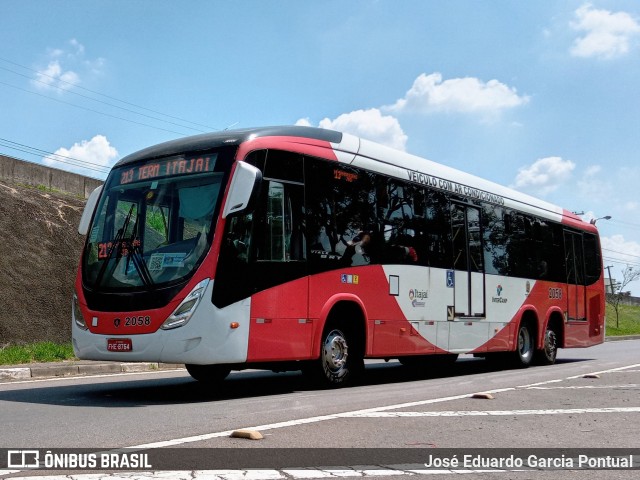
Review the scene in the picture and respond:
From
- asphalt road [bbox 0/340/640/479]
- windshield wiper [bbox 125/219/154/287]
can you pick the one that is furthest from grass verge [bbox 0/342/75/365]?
windshield wiper [bbox 125/219/154/287]

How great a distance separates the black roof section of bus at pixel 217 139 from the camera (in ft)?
31.4

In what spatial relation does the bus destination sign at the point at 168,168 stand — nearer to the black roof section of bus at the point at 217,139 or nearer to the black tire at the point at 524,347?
the black roof section of bus at the point at 217,139

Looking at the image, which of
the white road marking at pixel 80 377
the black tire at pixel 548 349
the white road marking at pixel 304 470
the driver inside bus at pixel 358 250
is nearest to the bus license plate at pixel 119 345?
the white road marking at pixel 304 470

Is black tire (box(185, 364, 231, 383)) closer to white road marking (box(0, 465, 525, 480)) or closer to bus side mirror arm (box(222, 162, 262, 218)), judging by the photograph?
bus side mirror arm (box(222, 162, 262, 218))

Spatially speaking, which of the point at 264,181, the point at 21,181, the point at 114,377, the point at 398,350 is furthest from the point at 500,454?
the point at 21,181

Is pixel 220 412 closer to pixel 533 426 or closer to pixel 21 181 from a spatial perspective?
pixel 533 426

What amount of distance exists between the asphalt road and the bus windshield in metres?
1.50

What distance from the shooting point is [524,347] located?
647 inches

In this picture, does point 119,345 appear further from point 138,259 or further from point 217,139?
point 217,139

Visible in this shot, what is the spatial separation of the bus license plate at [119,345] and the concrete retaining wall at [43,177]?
40.0 ft

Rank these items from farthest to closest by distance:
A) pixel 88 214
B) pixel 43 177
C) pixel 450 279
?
1. pixel 43 177
2. pixel 450 279
3. pixel 88 214

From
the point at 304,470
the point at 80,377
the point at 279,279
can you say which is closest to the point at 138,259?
the point at 279,279

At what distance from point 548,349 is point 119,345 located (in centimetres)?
1104

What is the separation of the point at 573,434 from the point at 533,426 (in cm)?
47
